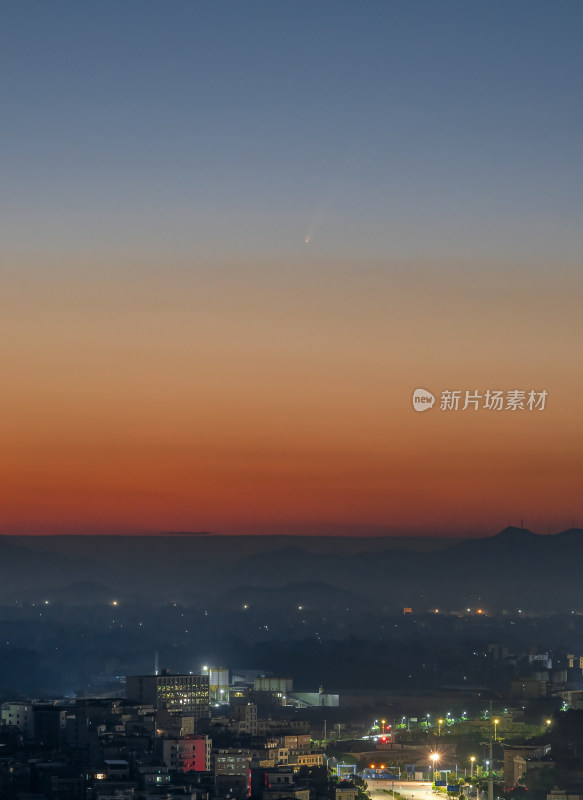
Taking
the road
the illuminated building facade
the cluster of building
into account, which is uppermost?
the illuminated building facade

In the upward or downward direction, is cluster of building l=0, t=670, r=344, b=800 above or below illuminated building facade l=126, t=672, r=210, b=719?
below

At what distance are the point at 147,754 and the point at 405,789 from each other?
15.1 ft

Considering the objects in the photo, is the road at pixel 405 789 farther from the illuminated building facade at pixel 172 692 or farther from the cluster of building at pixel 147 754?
the illuminated building facade at pixel 172 692

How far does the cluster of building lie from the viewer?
23844 mm

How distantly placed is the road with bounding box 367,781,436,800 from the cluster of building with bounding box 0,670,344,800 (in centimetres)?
124

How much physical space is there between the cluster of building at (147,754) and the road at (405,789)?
124 centimetres

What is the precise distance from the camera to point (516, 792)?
25.9 metres

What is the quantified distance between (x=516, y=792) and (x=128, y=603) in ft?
196

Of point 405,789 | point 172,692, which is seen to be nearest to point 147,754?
point 405,789

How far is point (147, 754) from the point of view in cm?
2716

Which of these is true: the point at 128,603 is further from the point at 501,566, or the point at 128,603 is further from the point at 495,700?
the point at 495,700

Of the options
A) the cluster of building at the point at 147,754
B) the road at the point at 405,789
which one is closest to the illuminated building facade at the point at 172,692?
the cluster of building at the point at 147,754

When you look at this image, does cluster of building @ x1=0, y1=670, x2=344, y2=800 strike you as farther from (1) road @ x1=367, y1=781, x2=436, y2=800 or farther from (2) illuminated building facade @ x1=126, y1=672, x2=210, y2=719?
(1) road @ x1=367, y1=781, x2=436, y2=800

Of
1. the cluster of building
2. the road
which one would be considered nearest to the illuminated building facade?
the cluster of building
